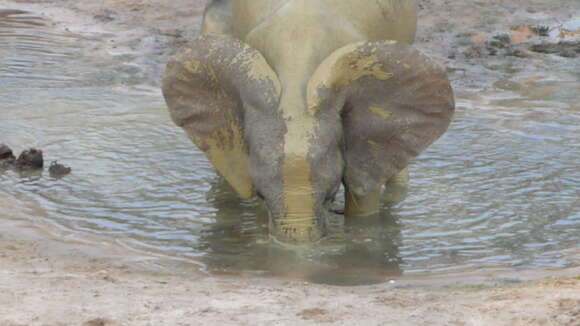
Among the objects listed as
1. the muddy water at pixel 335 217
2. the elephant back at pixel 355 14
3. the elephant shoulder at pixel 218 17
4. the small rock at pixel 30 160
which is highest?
the elephant back at pixel 355 14

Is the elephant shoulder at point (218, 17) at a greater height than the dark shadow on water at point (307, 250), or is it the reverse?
the elephant shoulder at point (218, 17)

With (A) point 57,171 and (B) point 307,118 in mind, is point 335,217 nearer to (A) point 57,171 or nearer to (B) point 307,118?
(B) point 307,118

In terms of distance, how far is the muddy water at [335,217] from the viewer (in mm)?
6316

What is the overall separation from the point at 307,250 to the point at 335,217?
102 centimetres

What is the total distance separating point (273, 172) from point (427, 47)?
7.79 metres

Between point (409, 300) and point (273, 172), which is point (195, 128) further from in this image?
point (409, 300)

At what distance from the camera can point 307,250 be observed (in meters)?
6.21

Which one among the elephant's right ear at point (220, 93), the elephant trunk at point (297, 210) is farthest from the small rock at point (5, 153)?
the elephant trunk at point (297, 210)

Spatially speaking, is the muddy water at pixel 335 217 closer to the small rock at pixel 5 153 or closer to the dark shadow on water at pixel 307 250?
the dark shadow on water at pixel 307 250

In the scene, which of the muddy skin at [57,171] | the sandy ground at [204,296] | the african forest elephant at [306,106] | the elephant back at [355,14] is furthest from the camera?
the muddy skin at [57,171]

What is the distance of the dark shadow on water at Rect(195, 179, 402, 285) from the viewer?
597 cm

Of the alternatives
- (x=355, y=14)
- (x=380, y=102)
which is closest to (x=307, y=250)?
(x=380, y=102)

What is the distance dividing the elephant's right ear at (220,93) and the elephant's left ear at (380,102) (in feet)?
1.19

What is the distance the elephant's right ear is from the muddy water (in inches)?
20.1
